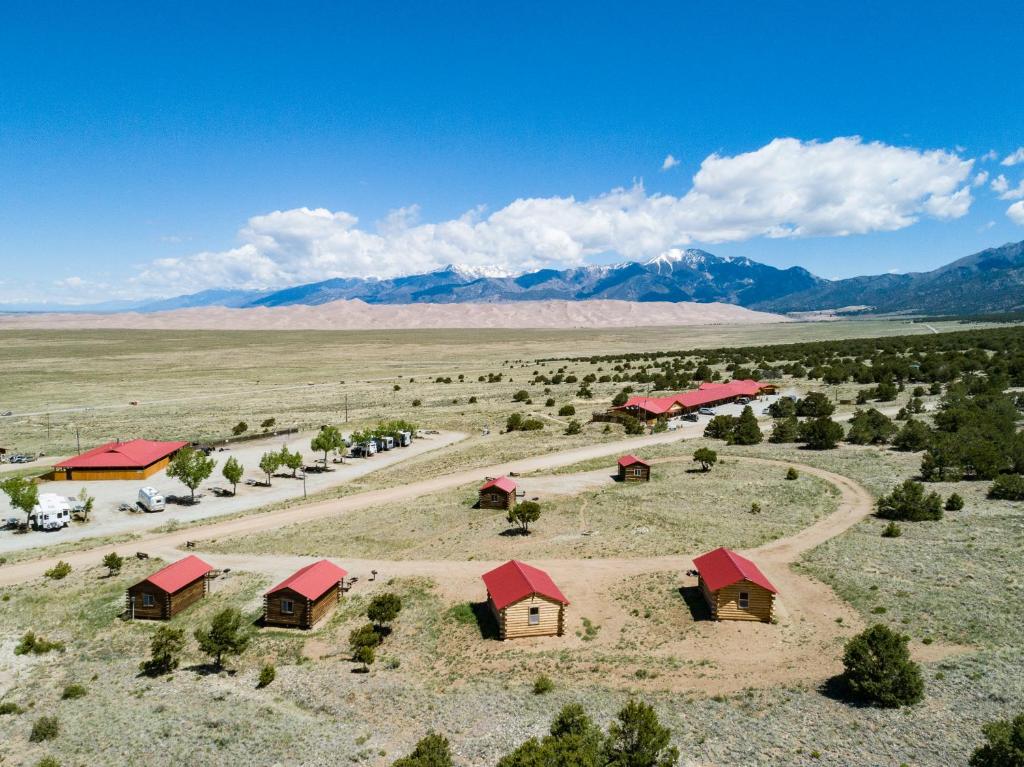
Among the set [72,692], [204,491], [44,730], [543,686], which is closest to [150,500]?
[204,491]

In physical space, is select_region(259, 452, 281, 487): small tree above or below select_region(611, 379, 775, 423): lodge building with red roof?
below

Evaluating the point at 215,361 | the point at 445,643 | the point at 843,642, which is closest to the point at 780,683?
the point at 843,642

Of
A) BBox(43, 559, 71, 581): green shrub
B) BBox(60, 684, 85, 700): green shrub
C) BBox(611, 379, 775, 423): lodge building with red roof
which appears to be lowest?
BBox(60, 684, 85, 700): green shrub

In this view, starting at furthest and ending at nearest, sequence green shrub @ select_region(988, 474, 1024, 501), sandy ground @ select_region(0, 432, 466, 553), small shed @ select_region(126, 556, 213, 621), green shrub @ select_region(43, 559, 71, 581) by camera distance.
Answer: sandy ground @ select_region(0, 432, 466, 553) → green shrub @ select_region(988, 474, 1024, 501) → green shrub @ select_region(43, 559, 71, 581) → small shed @ select_region(126, 556, 213, 621)

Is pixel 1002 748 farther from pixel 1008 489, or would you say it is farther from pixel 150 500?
pixel 150 500

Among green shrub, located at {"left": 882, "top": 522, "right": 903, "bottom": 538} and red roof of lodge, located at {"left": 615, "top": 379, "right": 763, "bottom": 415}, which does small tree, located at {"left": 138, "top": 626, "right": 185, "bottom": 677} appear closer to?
green shrub, located at {"left": 882, "top": 522, "right": 903, "bottom": 538}

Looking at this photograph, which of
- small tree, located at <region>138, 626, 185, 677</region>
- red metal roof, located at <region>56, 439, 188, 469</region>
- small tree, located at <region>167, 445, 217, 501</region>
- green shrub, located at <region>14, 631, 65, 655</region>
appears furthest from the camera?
red metal roof, located at <region>56, 439, 188, 469</region>

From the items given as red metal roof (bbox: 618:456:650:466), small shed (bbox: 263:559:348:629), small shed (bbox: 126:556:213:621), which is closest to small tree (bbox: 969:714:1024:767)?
small shed (bbox: 263:559:348:629)

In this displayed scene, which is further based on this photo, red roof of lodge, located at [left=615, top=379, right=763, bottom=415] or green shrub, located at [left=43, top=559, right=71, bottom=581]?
red roof of lodge, located at [left=615, top=379, right=763, bottom=415]
